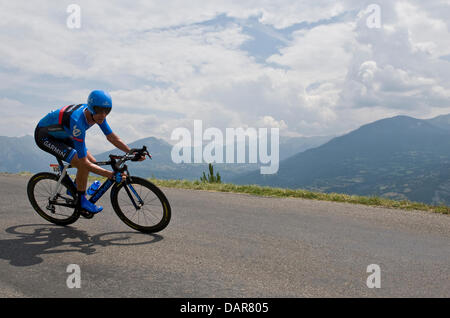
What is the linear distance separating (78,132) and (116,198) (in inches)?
51.7

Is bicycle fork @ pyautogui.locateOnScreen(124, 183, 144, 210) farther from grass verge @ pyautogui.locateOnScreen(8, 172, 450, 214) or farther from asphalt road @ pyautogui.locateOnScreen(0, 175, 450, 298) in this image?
grass verge @ pyautogui.locateOnScreen(8, 172, 450, 214)

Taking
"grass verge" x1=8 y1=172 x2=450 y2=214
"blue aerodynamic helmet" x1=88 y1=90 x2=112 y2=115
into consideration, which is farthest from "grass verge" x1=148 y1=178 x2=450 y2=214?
"blue aerodynamic helmet" x1=88 y1=90 x2=112 y2=115

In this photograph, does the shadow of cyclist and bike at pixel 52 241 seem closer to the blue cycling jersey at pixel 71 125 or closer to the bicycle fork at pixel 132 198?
the bicycle fork at pixel 132 198

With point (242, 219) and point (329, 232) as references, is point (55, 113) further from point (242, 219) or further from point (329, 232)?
point (329, 232)

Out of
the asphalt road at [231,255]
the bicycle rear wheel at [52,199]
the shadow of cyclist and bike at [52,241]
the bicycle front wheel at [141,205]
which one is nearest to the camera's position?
the asphalt road at [231,255]

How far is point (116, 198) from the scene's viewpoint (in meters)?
6.02

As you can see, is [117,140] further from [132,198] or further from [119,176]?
[132,198]

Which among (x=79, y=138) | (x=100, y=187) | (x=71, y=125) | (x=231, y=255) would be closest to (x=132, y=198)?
(x=100, y=187)

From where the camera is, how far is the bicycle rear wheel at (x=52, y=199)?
618 cm

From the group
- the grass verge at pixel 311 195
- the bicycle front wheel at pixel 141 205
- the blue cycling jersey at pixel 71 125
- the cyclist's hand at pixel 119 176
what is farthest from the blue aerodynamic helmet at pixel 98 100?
the grass verge at pixel 311 195

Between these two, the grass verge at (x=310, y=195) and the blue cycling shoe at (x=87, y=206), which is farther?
the grass verge at (x=310, y=195)

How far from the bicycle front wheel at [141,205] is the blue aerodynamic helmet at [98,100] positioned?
1.25 metres

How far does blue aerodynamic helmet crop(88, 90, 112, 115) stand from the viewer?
5.46 meters
